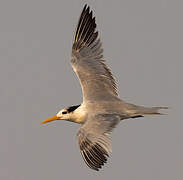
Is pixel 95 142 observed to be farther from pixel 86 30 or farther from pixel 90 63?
pixel 86 30

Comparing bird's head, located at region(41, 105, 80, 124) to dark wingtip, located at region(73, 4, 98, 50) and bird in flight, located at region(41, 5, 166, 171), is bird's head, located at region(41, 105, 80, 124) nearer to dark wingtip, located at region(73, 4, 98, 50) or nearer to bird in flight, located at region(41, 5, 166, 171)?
bird in flight, located at region(41, 5, 166, 171)

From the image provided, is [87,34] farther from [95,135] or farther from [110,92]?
[95,135]

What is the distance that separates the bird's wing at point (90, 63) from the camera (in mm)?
14859

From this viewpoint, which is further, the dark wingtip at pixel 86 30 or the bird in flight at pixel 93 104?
the dark wingtip at pixel 86 30

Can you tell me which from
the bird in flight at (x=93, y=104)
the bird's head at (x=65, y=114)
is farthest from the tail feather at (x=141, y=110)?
the bird's head at (x=65, y=114)

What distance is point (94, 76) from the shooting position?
15.1m

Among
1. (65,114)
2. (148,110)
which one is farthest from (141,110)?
(65,114)

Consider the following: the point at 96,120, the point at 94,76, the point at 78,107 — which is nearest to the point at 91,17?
the point at 94,76

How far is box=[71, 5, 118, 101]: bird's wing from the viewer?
14.9 metres

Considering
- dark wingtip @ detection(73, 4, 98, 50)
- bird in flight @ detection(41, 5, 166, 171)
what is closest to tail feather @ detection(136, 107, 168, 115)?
bird in flight @ detection(41, 5, 166, 171)

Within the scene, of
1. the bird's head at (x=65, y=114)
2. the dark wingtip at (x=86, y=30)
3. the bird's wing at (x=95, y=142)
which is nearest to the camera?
the bird's wing at (x=95, y=142)

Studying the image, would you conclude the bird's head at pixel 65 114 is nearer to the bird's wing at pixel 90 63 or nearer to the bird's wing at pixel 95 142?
the bird's wing at pixel 90 63

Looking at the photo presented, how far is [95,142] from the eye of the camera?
12.5 metres

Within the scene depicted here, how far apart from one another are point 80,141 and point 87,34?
4591mm
